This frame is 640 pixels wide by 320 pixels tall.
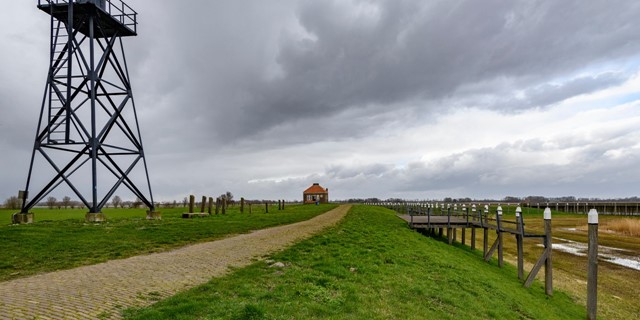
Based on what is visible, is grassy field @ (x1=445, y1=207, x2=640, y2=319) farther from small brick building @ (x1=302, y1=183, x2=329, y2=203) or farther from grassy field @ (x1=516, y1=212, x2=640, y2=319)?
small brick building @ (x1=302, y1=183, x2=329, y2=203)

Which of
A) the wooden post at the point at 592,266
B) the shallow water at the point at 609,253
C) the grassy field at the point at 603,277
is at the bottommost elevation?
the shallow water at the point at 609,253

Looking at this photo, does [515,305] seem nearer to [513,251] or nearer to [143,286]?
[143,286]

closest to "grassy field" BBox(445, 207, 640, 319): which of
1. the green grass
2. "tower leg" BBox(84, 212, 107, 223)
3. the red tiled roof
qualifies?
the green grass

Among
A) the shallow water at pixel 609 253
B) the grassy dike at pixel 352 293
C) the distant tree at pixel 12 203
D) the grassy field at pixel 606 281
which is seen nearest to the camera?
the grassy dike at pixel 352 293

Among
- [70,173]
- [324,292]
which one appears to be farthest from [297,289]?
[70,173]

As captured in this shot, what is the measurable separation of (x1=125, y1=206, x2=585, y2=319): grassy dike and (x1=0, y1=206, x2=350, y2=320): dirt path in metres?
0.63

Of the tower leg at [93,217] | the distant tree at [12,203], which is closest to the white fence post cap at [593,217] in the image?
the tower leg at [93,217]

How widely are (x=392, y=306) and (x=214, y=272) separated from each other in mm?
4590

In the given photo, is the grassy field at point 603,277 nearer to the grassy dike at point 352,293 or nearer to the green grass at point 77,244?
the grassy dike at point 352,293

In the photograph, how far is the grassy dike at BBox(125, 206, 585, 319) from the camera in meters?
7.03

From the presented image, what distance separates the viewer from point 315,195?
3708 inches

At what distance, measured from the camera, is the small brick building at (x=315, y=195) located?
93.6 metres

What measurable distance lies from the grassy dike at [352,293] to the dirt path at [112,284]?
63cm

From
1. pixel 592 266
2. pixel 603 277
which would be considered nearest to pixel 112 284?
pixel 592 266
